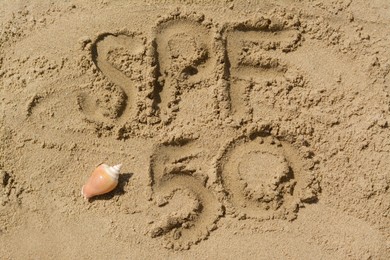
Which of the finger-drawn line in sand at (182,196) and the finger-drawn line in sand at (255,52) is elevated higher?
the finger-drawn line in sand at (255,52)

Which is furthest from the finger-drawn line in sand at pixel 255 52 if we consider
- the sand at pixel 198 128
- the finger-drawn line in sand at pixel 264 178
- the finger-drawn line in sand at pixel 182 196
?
the finger-drawn line in sand at pixel 182 196

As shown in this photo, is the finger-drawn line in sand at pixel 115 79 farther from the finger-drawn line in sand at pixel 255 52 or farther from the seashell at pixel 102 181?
the finger-drawn line in sand at pixel 255 52

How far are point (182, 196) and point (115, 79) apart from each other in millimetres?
728

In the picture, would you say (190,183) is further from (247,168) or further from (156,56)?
(156,56)

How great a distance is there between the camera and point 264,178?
2477mm

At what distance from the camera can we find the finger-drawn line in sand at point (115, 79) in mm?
2521

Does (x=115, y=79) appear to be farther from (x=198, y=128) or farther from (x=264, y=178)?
(x=264, y=178)

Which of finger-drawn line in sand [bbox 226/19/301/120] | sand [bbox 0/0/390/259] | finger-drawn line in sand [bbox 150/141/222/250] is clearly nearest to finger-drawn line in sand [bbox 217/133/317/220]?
sand [bbox 0/0/390/259]

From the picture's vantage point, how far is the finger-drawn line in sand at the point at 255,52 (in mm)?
2564

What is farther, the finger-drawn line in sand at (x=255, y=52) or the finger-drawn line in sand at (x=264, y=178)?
the finger-drawn line in sand at (x=255, y=52)

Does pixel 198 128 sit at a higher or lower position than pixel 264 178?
higher

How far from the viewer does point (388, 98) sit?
8.18 ft

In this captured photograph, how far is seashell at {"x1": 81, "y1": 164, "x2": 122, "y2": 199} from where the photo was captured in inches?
94.4

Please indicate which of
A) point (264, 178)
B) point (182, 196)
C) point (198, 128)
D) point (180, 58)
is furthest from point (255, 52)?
point (182, 196)
